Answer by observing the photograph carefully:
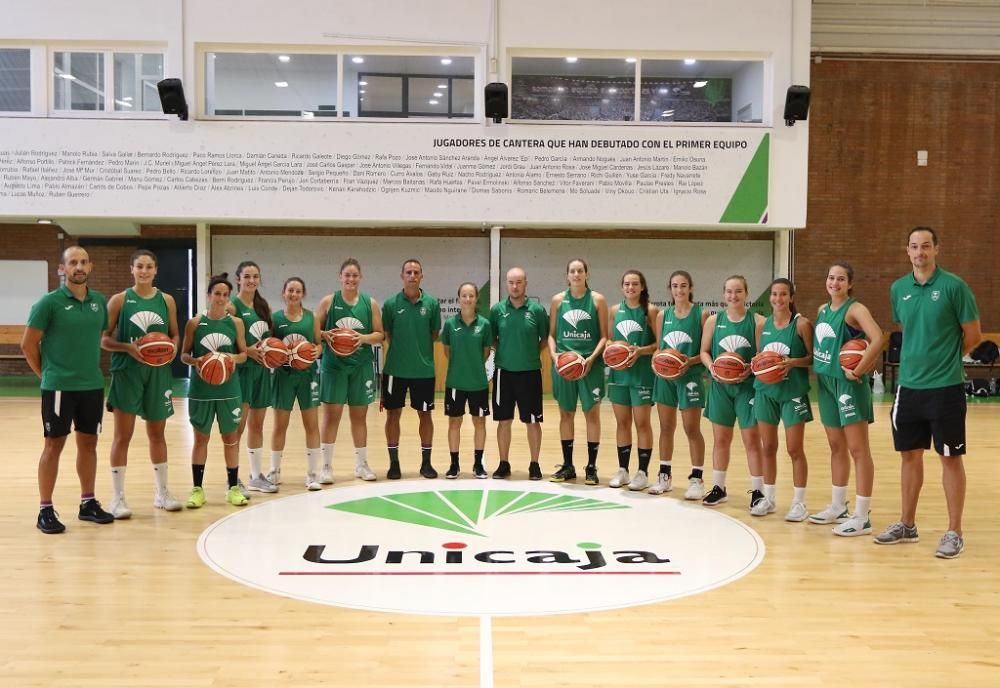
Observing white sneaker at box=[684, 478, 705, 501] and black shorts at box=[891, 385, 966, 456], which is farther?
white sneaker at box=[684, 478, 705, 501]

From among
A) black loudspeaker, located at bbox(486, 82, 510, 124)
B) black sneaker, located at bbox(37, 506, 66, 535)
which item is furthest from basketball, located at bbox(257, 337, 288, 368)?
black loudspeaker, located at bbox(486, 82, 510, 124)

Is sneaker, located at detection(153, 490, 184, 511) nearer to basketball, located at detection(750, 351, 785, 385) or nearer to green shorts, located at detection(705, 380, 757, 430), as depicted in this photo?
green shorts, located at detection(705, 380, 757, 430)

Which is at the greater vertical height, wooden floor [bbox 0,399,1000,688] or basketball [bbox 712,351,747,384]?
basketball [bbox 712,351,747,384]

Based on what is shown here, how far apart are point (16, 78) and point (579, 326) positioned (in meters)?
9.10

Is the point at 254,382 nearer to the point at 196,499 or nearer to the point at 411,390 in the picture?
the point at 196,499

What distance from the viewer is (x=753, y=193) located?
11102mm

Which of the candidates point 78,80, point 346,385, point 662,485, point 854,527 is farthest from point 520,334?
point 78,80

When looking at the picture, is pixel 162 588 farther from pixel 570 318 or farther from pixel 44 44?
pixel 44 44

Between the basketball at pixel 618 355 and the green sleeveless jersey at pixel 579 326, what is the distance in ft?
0.92

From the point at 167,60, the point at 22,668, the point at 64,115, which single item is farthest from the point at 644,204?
the point at 22,668

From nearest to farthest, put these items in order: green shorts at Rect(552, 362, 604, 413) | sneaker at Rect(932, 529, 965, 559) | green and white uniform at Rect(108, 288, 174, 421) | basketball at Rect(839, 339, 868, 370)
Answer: sneaker at Rect(932, 529, 965, 559) → basketball at Rect(839, 339, 868, 370) → green and white uniform at Rect(108, 288, 174, 421) → green shorts at Rect(552, 362, 604, 413)

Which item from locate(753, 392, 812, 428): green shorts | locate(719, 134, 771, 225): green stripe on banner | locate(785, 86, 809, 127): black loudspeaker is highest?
locate(785, 86, 809, 127): black loudspeaker

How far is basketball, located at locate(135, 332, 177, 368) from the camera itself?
16.2 feet

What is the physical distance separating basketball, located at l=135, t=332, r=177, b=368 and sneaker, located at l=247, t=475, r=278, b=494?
1.24 meters
